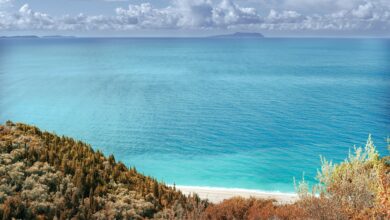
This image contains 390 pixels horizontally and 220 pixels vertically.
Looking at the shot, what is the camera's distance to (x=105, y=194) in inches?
611

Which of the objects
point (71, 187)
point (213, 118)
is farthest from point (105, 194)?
point (213, 118)

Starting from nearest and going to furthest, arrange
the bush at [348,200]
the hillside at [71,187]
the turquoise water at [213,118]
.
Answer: the bush at [348,200] → the hillside at [71,187] → the turquoise water at [213,118]

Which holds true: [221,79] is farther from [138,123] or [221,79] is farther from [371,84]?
[138,123]

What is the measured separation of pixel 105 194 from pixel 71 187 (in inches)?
49.8

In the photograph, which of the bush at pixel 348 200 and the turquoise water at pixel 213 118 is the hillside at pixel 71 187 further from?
the turquoise water at pixel 213 118

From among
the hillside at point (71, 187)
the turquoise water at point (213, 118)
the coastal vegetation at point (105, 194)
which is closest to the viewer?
the coastal vegetation at point (105, 194)

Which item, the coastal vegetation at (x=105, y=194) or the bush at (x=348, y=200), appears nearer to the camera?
the bush at (x=348, y=200)

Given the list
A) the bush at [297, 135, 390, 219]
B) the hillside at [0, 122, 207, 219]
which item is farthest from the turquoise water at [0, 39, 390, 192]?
the bush at [297, 135, 390, 219]

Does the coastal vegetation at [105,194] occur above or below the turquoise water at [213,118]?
below

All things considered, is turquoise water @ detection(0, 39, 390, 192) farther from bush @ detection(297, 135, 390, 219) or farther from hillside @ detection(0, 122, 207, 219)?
bush @ detection(297, 135, 390, 219)

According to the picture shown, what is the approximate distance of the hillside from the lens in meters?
13.7

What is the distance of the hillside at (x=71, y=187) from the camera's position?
541 inches

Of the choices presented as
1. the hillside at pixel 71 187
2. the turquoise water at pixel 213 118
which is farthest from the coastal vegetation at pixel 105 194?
the turquoise water at pixel 213 118

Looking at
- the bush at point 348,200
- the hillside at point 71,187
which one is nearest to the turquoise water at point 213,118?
the hillside at point 71,187
